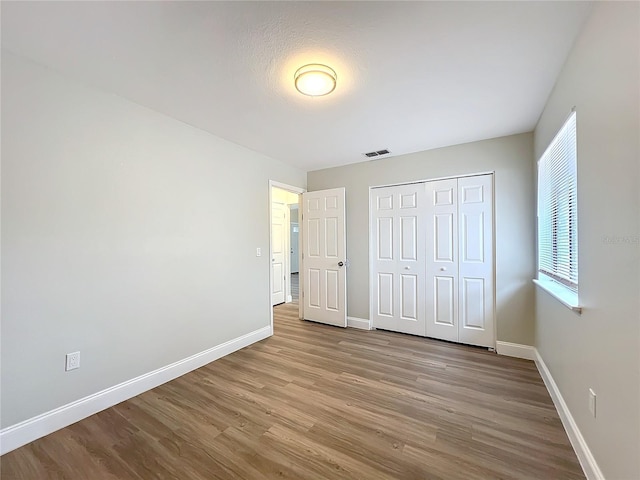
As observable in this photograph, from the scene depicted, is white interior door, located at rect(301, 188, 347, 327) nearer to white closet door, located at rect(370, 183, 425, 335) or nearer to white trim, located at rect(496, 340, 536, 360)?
white closet door, located at rect(370, 183, 425, 335)

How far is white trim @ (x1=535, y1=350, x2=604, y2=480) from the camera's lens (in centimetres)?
135

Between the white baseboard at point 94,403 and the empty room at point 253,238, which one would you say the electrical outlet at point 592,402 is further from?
the white baseboard at point 94,403

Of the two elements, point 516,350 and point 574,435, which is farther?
point 516,350

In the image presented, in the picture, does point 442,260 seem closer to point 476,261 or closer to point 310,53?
point 476,261

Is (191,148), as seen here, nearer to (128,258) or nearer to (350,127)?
(128,258)

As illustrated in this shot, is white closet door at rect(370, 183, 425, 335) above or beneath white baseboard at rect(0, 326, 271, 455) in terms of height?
above

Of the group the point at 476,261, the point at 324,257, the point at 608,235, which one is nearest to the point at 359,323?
the point at 324,257

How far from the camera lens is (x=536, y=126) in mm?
2686

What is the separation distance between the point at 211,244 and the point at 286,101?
1.64 meters

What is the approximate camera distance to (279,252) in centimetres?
557

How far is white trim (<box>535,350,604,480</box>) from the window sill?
27.5 inches

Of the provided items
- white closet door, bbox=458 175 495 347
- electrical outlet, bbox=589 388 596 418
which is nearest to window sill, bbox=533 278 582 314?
electrical outlet, bbox=589 388 596 418

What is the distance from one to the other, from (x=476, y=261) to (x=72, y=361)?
384 centimetres

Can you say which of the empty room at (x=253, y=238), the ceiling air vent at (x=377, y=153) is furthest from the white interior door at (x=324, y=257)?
the empty room at (x=253, y=238)
